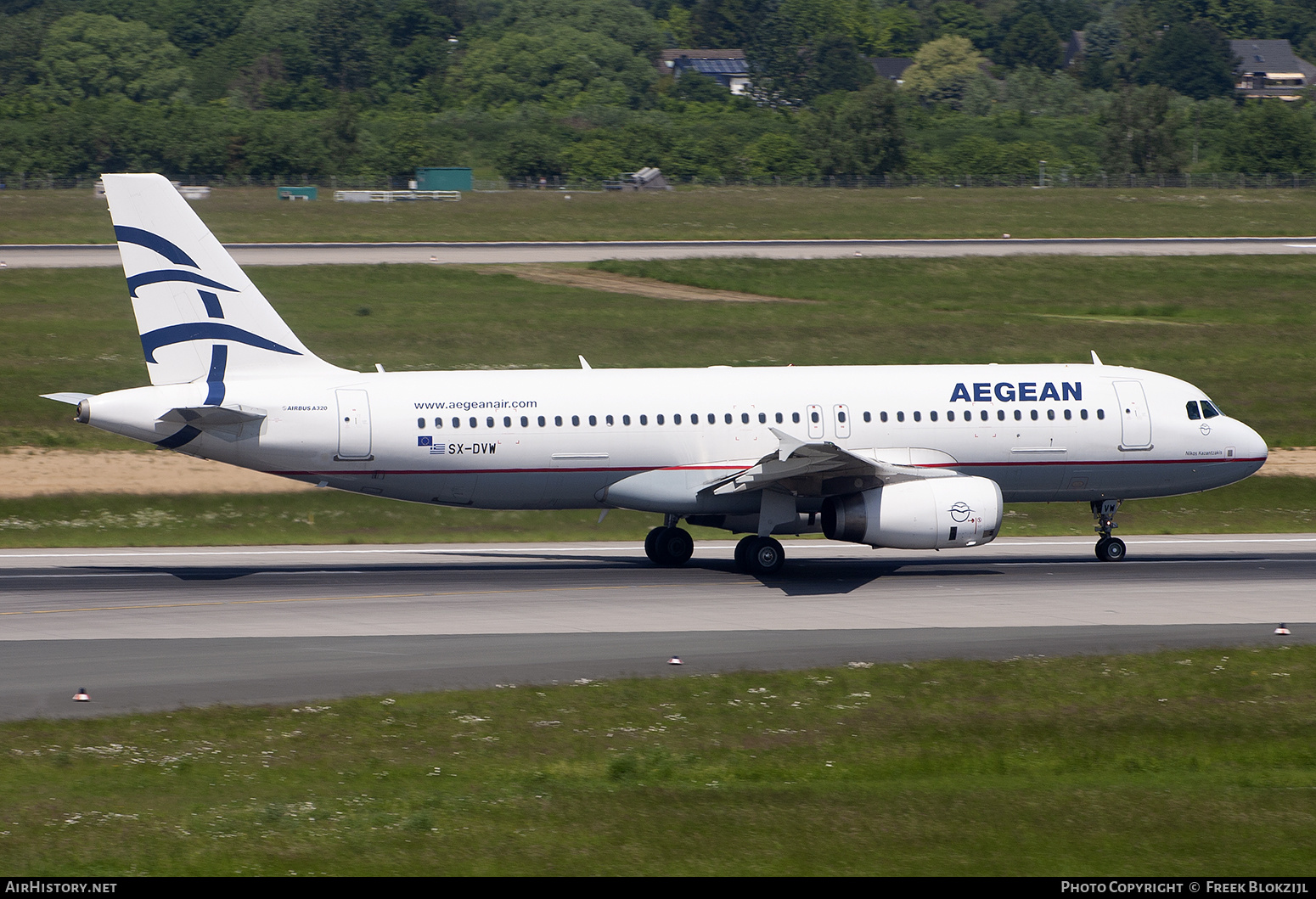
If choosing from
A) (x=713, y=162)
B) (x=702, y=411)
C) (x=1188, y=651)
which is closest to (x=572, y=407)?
(x=702, y=411)

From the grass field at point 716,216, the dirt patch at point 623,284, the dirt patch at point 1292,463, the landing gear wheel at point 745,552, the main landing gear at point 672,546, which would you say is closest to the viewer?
the landing gear wheel at point 745,552

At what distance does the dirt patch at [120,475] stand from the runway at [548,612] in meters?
5.94

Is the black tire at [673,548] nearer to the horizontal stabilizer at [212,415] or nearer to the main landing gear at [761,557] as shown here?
the main landing gear at [761,557]

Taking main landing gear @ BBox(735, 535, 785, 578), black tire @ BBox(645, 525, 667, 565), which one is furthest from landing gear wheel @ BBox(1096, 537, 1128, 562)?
black tire @ BBox(645, 525, 667, 565)

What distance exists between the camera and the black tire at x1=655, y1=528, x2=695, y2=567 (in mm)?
37219

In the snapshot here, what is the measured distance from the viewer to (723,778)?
18859 mm

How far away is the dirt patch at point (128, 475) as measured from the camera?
151 ft

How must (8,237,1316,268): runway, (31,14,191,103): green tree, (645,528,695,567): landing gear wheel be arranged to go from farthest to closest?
1. (31,14,191,103): green tree
2. (8,237,1316,268): runway
3. (645,528,695,567): landing gear wheel

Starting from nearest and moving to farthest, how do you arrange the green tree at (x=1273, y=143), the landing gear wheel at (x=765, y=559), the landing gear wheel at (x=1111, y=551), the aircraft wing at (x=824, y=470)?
1. the aircraft wing at (x=824, y=470)
2. the landing gear wheel at (x=765, y=559)
3. the landing gear wheel at (x=1111, y=551)
4. the green tree at (x=1273, y=143)

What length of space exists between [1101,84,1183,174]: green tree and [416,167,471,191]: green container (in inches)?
2132

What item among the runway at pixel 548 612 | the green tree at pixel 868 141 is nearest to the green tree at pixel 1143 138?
the green tree at pixel 868 141

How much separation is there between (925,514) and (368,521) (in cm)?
1843

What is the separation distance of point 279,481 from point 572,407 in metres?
15.3

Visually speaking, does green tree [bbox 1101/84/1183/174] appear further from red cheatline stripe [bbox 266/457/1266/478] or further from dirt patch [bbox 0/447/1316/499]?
red cheatline stripe [bbox 266/457/1266/478]
